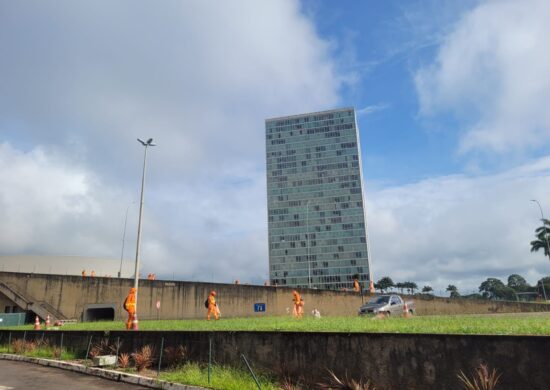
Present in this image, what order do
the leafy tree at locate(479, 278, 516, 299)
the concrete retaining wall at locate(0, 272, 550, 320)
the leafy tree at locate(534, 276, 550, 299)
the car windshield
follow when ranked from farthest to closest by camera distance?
the leafy tree at locate(479, 278, 516, 299) → the leafy tree at locate(534, 276, 550, 299) → the concrete retaining wall at locate(0, 272, 550, 320) → the car windshield

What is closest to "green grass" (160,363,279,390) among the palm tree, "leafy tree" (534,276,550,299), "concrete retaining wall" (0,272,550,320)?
"concrete retaining wall" (0,272,550,320)

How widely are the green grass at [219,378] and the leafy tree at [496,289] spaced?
12286cm

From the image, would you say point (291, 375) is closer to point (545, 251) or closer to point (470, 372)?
point (470, 372)

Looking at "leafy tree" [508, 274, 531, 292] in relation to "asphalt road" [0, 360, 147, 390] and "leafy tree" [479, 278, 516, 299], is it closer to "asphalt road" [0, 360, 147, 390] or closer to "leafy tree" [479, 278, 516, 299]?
"leafy tree" [479, 278, 516, 299]

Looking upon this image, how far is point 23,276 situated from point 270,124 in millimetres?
144860

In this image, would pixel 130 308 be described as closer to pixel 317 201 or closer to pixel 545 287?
pixel 545 287

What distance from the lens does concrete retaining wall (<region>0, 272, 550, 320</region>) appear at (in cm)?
3066

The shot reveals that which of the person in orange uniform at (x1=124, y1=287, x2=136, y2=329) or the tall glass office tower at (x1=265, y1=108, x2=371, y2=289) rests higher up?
the tall glass office tower at (x1=265, y1=108, x2=371, y2=289)

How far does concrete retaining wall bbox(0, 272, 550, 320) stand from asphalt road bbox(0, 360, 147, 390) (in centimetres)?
1755

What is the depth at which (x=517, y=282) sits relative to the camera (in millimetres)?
141375

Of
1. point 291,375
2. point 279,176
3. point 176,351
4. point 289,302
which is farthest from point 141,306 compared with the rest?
point 279,176

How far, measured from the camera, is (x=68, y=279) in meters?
31.0

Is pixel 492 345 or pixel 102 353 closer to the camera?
pixel 492 345

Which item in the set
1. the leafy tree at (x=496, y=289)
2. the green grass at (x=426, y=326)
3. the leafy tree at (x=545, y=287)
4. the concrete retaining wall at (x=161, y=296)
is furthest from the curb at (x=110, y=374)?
the leafy tree at (x=496, y=289)
